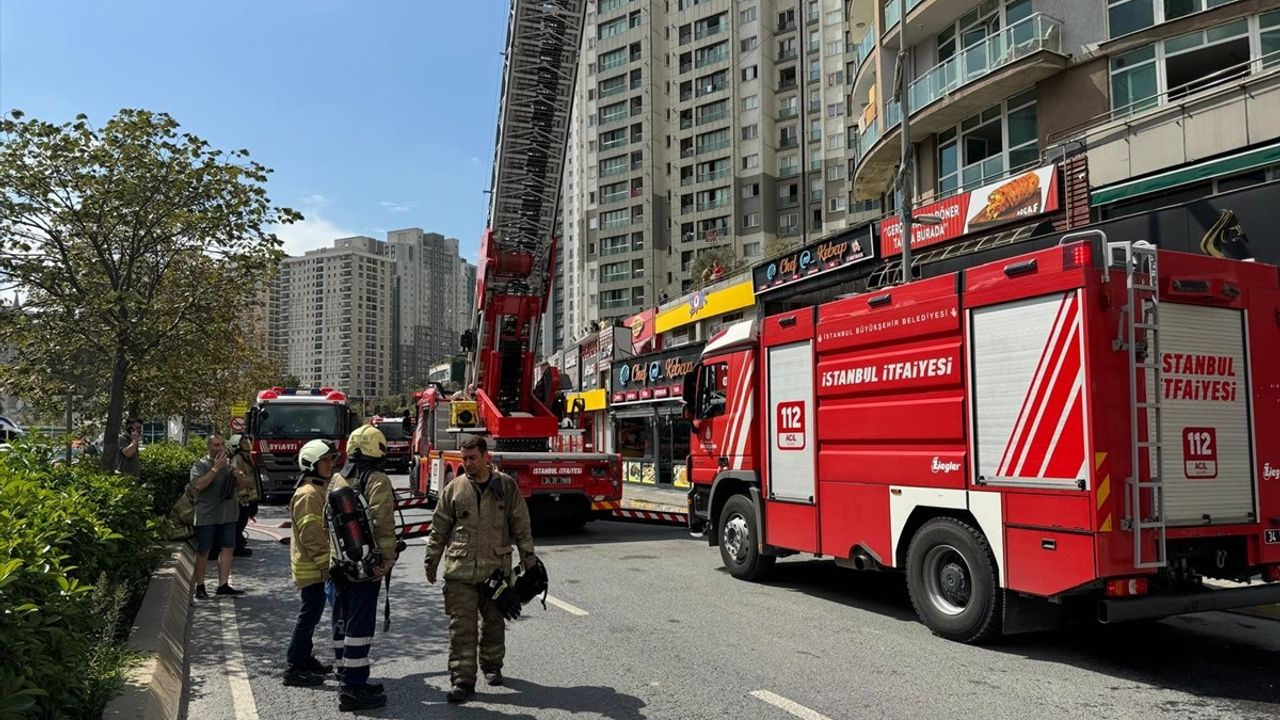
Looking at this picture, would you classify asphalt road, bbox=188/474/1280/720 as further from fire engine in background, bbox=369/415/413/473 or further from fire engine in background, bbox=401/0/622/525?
fire engine in background, bbox=369/415/413/473

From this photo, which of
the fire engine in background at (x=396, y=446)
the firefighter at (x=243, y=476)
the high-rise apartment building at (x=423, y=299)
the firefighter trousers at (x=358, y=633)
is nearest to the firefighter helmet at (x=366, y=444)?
the firefighter trousers at (x=358, y=633)

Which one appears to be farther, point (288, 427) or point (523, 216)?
point (288, 427)

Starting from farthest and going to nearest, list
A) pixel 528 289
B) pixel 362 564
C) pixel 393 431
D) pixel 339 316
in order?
1. pixel 339 316
2. pixel 393 431
3. pixel 528 289
4. pixel 362 564

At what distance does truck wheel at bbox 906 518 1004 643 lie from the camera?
20.8ft

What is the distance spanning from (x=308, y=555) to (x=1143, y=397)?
561cm

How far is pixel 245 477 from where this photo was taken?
1018cm

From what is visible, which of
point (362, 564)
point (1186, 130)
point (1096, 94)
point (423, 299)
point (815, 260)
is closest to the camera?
point (362, 564)

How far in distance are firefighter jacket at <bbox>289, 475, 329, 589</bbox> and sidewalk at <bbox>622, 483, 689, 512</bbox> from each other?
1343cm

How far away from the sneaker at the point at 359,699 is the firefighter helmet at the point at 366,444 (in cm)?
135

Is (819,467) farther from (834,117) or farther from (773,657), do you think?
(834,117)

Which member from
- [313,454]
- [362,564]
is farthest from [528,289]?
[362,564]

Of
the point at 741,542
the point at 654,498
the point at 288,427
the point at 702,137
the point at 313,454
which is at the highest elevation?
the point at 702,137

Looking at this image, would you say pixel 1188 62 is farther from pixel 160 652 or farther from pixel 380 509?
pixel 160 652

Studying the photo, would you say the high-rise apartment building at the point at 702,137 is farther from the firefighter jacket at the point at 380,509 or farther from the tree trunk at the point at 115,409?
the firefighter jacket at the point at 380,509
